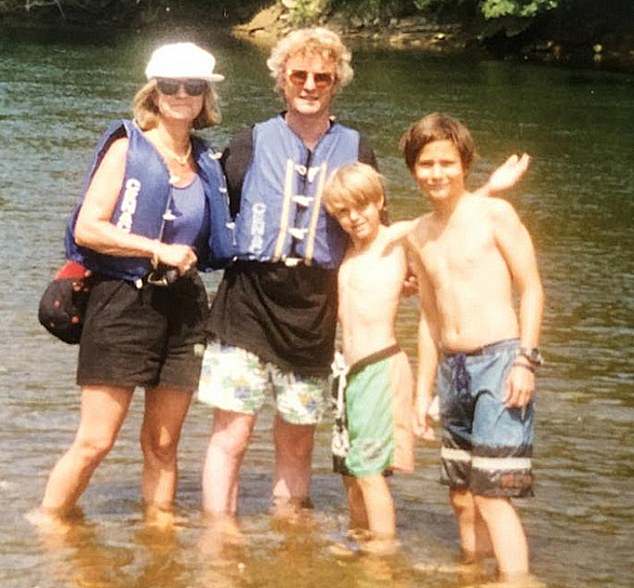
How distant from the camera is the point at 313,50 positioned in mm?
6012

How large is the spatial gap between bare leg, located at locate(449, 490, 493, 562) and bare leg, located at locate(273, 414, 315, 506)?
775 millimetres

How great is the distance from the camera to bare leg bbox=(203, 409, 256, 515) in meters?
6.27

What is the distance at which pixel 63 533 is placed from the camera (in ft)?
20.8

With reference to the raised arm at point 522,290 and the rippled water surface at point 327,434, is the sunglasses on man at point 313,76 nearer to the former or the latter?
the raised arm at point 522,290

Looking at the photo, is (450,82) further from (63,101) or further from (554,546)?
(554,546)

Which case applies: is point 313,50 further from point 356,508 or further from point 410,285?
point 356,508

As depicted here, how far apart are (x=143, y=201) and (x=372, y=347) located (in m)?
1.09

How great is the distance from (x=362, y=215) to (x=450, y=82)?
1168 inches

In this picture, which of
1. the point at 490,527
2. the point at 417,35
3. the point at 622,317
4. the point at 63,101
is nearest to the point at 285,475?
the point at 490,527

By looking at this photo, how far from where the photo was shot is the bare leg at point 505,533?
5543 millimetres

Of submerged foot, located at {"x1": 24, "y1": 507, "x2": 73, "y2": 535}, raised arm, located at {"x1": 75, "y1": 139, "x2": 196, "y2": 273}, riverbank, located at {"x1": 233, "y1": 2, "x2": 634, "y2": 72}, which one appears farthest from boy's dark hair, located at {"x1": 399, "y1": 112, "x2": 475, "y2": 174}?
riverbank, located at {"x1": 233, "y1": 2, "x2": 634, "y2": 72}

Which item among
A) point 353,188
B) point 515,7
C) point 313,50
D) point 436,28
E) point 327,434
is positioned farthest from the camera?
point 436,28

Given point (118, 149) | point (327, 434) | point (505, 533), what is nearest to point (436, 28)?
point (327, 434)

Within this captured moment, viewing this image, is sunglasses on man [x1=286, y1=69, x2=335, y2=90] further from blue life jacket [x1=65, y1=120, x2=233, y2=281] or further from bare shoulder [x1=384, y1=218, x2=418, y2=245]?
bare shoulder [x1=384, y1=218, x2=418, y2=245]
